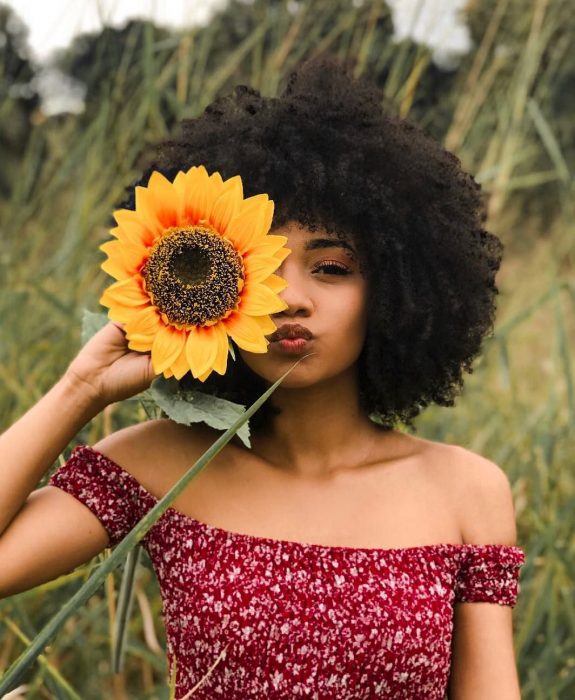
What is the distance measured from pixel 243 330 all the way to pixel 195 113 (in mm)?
876

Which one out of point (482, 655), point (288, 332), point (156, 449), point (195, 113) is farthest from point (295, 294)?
point (195, 113)

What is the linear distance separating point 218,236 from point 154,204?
0.07m

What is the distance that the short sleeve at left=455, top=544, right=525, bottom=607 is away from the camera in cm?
112

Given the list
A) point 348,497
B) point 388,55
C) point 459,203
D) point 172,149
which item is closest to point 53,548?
point 348,497

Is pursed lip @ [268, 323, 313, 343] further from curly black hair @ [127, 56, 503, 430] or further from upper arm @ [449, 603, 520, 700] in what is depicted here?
upper arm @ [449, 603, 520, 700]

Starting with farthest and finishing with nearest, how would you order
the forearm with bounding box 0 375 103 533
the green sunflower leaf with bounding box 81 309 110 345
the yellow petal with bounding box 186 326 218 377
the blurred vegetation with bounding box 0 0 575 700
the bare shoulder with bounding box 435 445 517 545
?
the blurred vegetation with bounding box 0 0 575 700
the bare shoulder with bounding box 435 445 517 545
the green sunflower leaf with bounding box 81 309 110 345
the forearm with bounding box 0 375 103 533
the yellow petal with bounding box 186 326 218 377

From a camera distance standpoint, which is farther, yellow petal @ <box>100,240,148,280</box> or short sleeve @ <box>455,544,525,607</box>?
short sleeve @ <box>455,544,525,607</box>

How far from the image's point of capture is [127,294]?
85cm

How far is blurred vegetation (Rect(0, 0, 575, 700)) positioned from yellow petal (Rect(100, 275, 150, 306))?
0.53 metres

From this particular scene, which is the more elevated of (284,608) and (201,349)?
(201,349)

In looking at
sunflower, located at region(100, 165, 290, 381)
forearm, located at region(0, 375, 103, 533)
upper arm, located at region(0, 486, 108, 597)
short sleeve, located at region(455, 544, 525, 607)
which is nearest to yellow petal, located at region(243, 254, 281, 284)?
sunflower, located at region(100, 165, 290, 381)

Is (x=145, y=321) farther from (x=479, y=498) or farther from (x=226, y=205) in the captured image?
(x=479, y=498)

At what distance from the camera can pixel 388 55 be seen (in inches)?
66.6

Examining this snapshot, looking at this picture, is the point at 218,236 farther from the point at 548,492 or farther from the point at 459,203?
the point at 548,492
